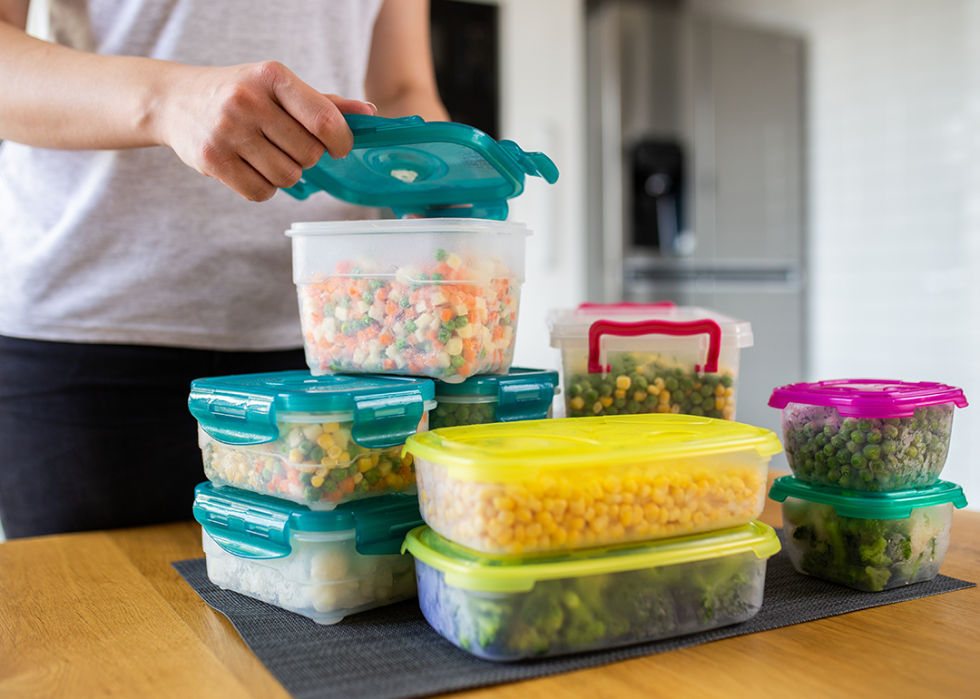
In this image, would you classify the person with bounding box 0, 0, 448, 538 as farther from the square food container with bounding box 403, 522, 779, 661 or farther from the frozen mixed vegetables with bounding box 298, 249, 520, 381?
the square food container with bounding box 403, 522, 779, 661

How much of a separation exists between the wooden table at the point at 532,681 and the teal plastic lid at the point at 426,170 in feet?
1.43

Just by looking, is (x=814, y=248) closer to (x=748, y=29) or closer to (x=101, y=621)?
(x=748, y=29)

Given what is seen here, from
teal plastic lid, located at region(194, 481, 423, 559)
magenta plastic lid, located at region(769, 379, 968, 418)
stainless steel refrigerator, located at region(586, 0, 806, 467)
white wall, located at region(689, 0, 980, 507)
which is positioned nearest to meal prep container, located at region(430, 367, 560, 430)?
teal plastic lid, located at region(194, 481, 423, 559)

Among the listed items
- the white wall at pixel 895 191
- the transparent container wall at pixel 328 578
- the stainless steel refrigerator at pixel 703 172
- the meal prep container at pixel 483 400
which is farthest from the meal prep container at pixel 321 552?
the white wall at pixel 895 191

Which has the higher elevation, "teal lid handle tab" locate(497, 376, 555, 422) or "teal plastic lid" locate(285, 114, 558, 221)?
"teal plastic lid" locate(285, 114, 558, 221)

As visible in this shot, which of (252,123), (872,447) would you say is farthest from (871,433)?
(252,123)

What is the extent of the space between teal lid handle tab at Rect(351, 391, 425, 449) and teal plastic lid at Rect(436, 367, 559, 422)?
7 cm

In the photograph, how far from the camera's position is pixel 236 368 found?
44.3 inches

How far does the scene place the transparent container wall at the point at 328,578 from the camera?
0.64m

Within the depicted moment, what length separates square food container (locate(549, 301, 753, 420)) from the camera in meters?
0.84

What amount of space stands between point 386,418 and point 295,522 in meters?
0.11

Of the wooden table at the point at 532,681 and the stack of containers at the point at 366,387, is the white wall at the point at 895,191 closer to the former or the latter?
the wooden table at the point at 532,681

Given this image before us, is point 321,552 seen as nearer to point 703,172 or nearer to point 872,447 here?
point 872,447

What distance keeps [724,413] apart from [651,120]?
2.29 metres
